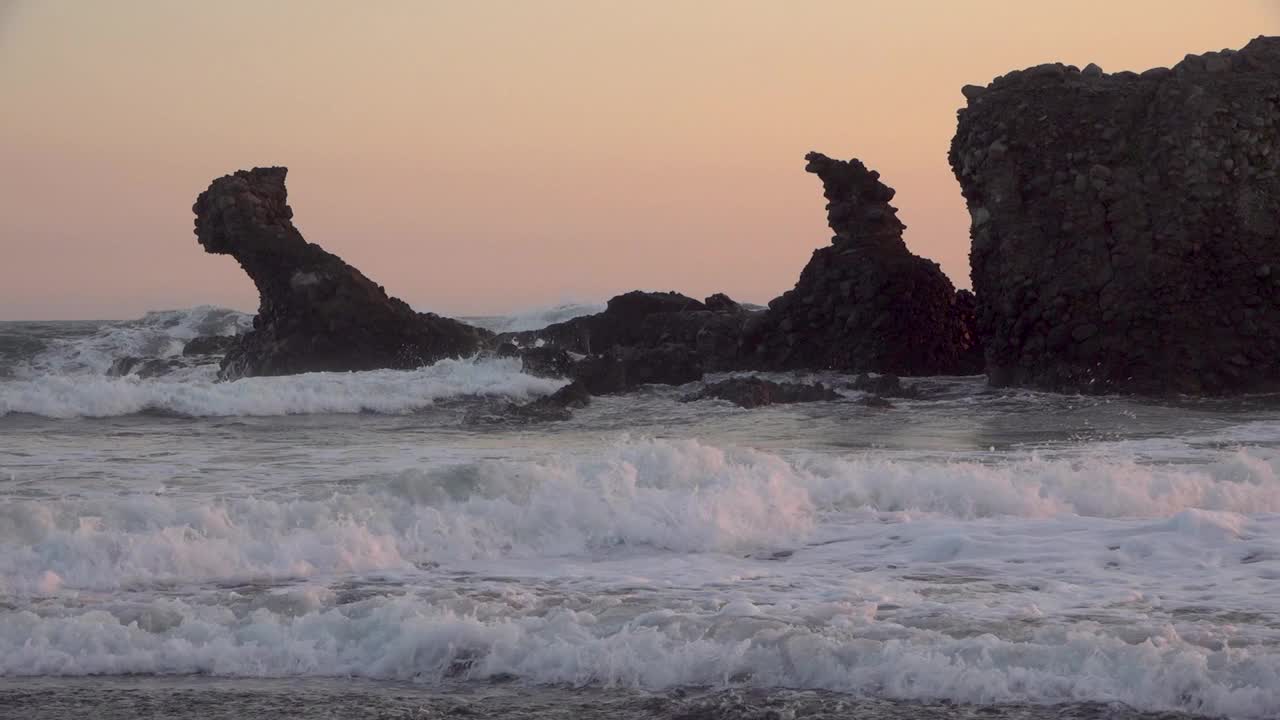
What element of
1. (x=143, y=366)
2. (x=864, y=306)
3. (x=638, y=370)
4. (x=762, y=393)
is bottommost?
(x=762, y=393)

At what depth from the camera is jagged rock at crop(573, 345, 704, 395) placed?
71.7ft

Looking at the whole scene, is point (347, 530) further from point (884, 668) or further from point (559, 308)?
point (559, 308)

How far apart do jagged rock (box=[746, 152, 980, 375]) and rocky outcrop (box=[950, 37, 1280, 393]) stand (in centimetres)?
232

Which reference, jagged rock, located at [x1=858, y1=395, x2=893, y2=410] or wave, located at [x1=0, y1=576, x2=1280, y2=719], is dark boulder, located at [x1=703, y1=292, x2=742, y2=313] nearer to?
jagged rock, located at [x1=858, y1=395, x2=893, y2=410]

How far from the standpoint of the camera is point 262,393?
19.9 meters

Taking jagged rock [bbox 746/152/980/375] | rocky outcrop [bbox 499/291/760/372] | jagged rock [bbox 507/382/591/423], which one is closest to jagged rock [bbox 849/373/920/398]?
jagged rock [bbox 746/152/980/375]

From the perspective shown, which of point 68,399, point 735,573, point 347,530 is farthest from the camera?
point 68,399

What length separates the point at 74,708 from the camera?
5844 millimetres

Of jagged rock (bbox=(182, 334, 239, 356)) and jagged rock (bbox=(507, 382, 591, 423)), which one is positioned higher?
jagged rock (bbox=(182, 334, 239, 356))

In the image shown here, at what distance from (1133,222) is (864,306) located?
4.81 meters

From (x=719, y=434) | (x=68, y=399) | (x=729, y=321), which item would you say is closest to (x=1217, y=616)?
(x=719, y=434)

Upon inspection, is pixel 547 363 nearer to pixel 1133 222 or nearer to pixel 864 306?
pixel 864 306

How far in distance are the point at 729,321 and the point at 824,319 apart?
2616mm

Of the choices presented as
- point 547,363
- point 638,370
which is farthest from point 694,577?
point 547,363
